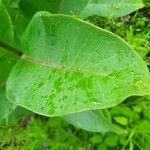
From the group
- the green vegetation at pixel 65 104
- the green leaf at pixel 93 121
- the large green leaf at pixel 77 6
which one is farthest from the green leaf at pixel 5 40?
the green leaf at pixel 93 121

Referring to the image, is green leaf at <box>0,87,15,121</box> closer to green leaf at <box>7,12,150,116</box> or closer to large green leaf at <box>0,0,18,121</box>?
large green leaf at <box>0,0,18,121</box>

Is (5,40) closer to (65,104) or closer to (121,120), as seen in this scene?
(65,104)

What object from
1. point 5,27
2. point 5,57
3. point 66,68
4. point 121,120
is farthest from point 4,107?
point 121,120

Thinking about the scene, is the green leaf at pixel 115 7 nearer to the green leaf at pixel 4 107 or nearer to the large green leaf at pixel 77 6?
the large green leaf at pixel 77 6

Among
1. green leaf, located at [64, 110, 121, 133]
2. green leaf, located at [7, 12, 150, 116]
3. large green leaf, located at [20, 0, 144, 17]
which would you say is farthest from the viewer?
green leaf, located at [64, 110, 121, 133]

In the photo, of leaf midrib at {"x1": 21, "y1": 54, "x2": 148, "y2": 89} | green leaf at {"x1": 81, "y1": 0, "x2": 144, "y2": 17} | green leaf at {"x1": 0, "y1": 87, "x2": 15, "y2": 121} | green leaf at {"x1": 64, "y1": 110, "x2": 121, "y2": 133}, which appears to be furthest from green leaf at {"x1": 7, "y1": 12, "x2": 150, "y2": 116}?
green leaf at {"x1": 64, "y1": 110, "x2": 121, "y2": 133}

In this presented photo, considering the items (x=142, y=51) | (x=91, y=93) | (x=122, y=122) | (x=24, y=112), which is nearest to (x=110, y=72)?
(x=91, y=93)
